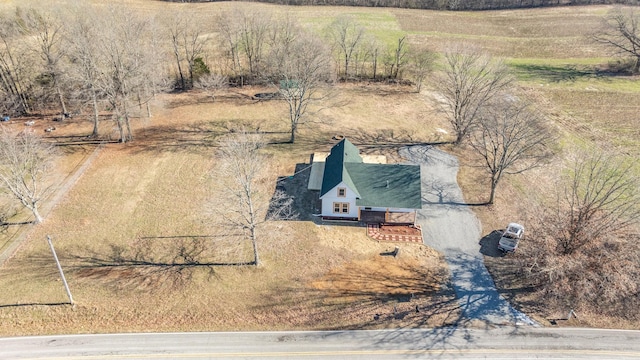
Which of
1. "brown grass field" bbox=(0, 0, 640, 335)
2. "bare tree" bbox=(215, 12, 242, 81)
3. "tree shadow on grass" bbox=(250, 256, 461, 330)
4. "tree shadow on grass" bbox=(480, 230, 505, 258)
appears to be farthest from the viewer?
"bare tree" bbox=(215, 12, 242, 81)

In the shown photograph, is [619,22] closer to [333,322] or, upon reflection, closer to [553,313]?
[553,313]

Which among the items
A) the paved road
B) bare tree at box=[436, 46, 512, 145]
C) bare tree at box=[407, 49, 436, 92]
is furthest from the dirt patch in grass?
bare tree at box=[407, 49, 436, 92]

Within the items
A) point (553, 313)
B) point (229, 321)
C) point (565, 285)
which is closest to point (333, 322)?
point (229, 321)

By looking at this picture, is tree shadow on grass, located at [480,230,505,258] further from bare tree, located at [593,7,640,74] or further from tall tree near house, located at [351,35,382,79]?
bare tree, located at [593,7,640,74]

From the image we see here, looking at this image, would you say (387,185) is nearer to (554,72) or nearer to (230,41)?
(230,41)

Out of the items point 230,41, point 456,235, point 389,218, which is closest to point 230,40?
point 230,41

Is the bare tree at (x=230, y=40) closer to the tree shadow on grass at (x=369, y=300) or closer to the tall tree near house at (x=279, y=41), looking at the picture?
the tall tree near house at (x=279, y=41)

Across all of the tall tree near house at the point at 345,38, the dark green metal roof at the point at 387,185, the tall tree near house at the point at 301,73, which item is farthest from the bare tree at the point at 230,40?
the dark green metal roof at the point at 387,185
